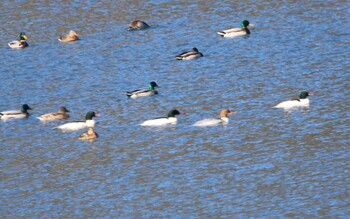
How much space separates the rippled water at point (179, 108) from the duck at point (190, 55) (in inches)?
13.9

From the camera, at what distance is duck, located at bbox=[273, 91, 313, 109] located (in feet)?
132

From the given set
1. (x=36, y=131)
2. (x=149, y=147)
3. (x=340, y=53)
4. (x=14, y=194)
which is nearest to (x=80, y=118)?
(x=36, y=131)

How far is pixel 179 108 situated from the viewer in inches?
1612

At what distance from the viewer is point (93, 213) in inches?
1239

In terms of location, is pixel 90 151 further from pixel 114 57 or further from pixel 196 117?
pixel 114 57

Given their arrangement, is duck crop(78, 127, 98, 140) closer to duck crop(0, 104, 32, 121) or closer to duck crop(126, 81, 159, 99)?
duck crop(0, 104, 32, 121)

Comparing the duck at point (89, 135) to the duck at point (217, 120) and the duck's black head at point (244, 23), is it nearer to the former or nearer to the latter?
the duck at point (217, 120)

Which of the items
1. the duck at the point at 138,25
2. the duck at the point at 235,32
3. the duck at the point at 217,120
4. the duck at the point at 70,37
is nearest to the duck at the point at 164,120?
the duck at the point at 217,120

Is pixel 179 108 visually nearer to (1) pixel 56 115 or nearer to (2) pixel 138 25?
(1) pixel 56 115

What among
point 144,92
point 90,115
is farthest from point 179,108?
point 90,115

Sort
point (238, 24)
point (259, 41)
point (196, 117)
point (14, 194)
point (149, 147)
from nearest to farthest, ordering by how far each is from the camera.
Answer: point (14, 194)
point (149, 147)
point (196, 117)
point (259, 41)
point (238, 24)

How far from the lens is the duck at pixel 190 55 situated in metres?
47.4

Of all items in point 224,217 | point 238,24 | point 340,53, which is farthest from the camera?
point 238,24

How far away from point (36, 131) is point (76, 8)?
58.8 ft
